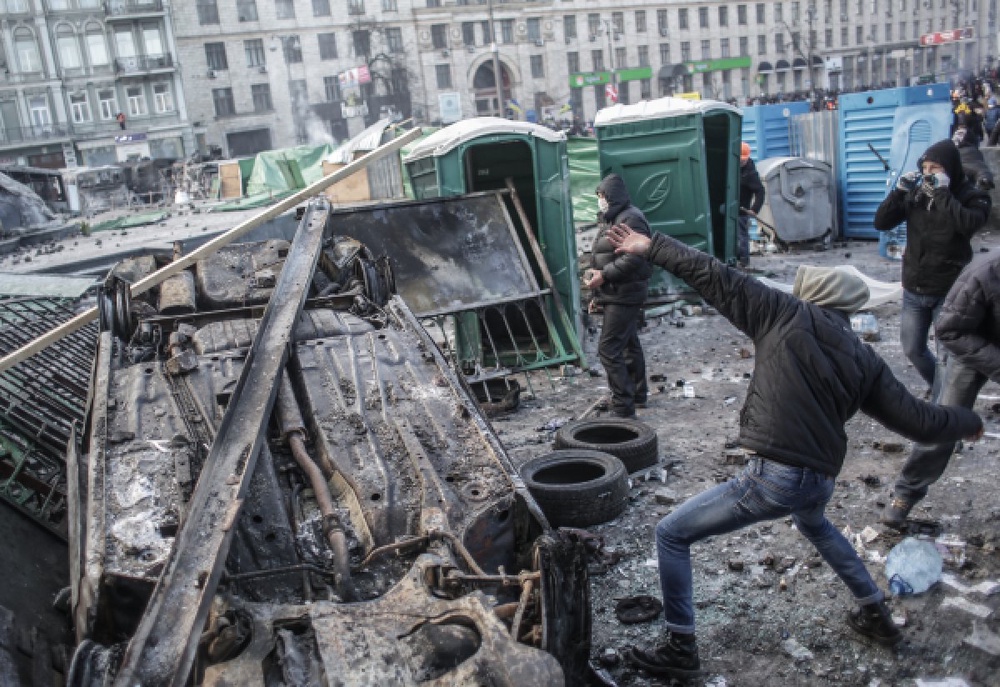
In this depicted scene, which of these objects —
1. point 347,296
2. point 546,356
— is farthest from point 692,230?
point 347,296

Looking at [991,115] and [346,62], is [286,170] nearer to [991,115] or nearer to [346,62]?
[991,115]

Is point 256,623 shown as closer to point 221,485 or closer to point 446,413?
point 221,485

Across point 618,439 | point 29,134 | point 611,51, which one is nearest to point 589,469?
point 618,439

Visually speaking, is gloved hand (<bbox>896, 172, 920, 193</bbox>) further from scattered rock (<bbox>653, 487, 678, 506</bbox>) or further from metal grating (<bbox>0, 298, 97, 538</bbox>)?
metal grating (<bbox>0, 298, 97, 538</bbox>)

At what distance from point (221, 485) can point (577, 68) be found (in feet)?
186

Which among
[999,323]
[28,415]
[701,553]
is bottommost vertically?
[701,553]

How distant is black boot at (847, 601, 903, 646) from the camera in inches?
151

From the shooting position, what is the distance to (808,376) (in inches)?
133

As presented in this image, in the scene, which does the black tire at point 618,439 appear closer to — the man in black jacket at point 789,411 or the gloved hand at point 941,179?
the man in black jacket at point 789,411

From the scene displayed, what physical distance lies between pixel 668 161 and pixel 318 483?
7359 mm

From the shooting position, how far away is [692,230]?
1016 centimetres

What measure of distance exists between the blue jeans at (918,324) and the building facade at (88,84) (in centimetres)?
4594

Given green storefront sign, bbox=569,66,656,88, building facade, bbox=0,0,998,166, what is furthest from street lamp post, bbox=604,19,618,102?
green storefront sign, bbox=569,66,656,88

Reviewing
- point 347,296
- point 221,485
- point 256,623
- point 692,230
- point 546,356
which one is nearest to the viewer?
point 256,623
